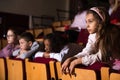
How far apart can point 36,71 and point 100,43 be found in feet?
2.45

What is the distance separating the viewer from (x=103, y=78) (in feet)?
5.25

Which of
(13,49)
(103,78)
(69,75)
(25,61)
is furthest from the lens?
(13,49)

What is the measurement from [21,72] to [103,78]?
1038 millimetres

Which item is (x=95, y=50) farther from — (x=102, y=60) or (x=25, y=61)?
(x=25, y=61)

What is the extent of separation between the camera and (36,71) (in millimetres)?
2244

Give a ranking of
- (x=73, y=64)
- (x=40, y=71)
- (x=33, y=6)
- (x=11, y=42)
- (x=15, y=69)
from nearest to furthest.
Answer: (x=73, y=64) → (x=40, y=71) → (x=15, y=69) → (x=11, y=42) → (x=33, y=6)

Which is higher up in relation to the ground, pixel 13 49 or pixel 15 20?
pixel 15 20

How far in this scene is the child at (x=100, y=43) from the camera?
1626 millimetres

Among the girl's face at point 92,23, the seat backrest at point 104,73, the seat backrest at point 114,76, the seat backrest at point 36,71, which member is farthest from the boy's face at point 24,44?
the seat backrest at point 114,76

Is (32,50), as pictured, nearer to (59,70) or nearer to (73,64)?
(59,70)

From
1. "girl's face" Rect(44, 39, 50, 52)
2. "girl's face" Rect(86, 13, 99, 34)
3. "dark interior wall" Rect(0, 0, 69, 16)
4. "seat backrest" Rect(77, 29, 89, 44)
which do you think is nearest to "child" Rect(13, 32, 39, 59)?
"girl's face" Rect(44, 39, 50, 52)

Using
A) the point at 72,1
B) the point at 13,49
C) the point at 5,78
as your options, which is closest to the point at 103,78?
the point at 5,78

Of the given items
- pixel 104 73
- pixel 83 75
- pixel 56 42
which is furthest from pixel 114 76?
pixel 56 42

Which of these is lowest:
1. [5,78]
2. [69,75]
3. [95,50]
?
[5,78]
